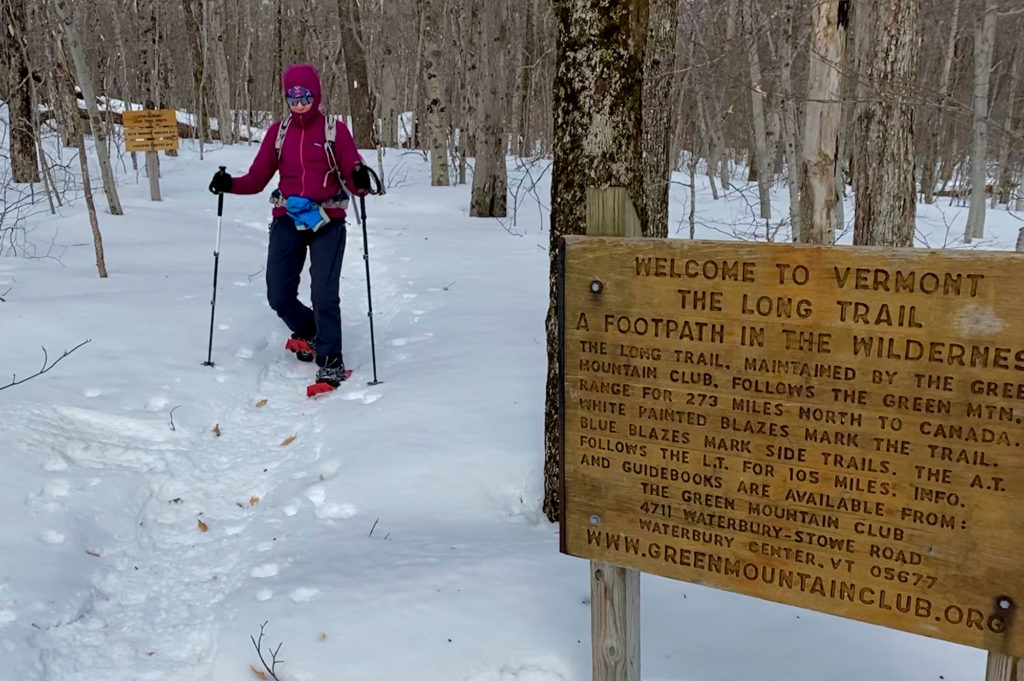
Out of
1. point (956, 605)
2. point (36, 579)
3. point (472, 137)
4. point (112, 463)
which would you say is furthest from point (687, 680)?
point (472, 137)

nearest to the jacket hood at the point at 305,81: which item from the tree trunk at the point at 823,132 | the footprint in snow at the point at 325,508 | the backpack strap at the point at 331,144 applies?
the backpack strap at the point at 331,144

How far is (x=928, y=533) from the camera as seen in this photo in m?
1.64

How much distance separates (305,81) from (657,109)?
2.67 meters

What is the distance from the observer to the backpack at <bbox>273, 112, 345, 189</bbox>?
5.18m

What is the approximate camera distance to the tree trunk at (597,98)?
2.80 m

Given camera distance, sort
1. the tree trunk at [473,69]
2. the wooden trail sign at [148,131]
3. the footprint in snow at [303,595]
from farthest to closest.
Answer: the tree trunk at [473,69] < the wooden trail sign at [148,131] < the footprint in snow at [303,595]

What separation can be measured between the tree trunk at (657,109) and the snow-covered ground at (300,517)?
144cm

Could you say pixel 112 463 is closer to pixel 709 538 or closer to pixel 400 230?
pixel 709 538

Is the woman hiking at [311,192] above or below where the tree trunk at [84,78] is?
below

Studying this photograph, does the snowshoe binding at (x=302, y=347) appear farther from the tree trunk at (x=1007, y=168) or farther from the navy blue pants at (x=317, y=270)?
the tree trunk at (x=1007, y=168)

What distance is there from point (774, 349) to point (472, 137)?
22268 mm

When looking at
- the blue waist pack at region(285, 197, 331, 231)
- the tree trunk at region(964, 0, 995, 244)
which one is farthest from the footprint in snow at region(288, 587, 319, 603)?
the tree trunk at region(964, 0, 995, 244)

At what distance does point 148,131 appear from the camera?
11.2 m

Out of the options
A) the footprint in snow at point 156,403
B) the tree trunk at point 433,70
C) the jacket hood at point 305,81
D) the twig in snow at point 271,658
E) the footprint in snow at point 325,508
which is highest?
the tree trunk at point 433,70
